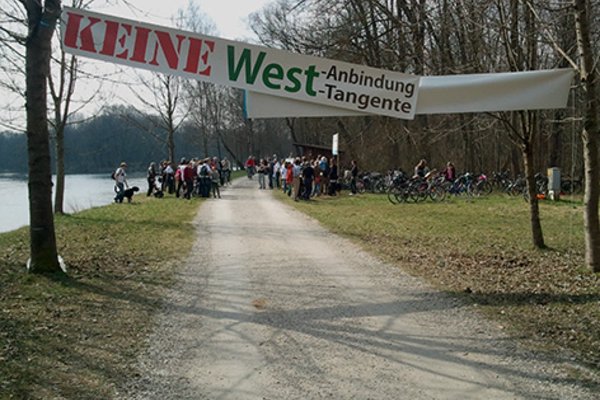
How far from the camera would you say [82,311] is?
652cm

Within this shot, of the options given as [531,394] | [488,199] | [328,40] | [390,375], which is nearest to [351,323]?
[390,375]

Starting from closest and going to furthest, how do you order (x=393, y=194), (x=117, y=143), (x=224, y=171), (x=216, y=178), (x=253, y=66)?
(x=253, y=66)
(x=393, y=194)
(x=216, y=178)
(x=224, y=171)
(x=117, y=143)

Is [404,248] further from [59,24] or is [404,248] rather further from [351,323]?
[59,24]

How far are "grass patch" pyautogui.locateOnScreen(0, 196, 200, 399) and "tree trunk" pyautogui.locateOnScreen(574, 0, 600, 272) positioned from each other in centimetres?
618

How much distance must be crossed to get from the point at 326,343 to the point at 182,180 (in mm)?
20736

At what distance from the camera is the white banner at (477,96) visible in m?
7.34

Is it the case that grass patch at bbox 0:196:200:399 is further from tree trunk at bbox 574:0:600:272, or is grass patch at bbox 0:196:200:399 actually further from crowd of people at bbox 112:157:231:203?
crowd of people at bbox 112:157:231:203

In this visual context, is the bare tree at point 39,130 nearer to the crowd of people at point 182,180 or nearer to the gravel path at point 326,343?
the gravel path at point 326,343

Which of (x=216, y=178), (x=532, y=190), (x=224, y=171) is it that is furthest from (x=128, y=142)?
(x=532, y=190)

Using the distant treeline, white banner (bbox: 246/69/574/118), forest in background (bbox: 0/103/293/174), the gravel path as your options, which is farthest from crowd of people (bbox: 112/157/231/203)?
white banner (bbox: 246/69/574/118)

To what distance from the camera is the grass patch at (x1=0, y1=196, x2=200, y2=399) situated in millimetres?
4551

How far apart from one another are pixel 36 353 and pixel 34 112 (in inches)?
164

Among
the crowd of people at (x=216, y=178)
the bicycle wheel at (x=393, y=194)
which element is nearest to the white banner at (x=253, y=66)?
the bicycle wheel at (x=393, y=194)

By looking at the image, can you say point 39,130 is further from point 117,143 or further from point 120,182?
point 117,143
